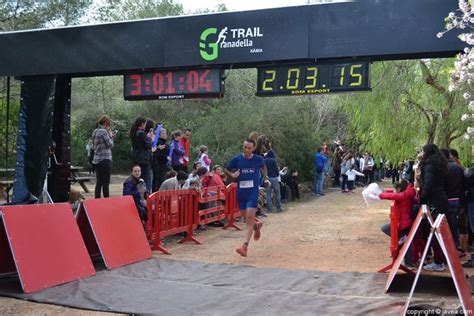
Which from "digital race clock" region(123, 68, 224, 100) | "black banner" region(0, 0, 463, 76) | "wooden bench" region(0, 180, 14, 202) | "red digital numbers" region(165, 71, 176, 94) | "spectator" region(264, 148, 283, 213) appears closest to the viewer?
"black banner" region(0, 0, 463, 76)

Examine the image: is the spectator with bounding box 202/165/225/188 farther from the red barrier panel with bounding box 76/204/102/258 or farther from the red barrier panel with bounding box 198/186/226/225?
the red barrier panel with bounding box 76/204/102/258

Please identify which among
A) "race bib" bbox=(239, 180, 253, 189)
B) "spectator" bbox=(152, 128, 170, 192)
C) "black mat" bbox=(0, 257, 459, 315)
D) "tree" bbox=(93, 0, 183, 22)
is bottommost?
"black mat" bbox=(0, 257, 459, 315)

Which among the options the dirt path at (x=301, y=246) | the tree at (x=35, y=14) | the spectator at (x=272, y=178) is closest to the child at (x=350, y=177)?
the dirt path at (x=301, y=246)

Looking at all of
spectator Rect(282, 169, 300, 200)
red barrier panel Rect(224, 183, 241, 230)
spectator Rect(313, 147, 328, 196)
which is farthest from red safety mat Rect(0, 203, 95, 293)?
spectator Rect(313, 147, 328, 196)

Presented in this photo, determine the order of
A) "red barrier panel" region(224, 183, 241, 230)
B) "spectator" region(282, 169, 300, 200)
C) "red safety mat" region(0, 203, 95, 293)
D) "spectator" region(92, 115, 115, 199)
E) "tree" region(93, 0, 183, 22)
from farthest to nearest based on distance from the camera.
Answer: "tree" region(93, 0, 183, 22), "spectator" region(282, 169, 300, 200), "red barrier panel" region(224, 183, 241, 230), "spectator" region(92, 115, 115, 199), "red safety mat" region(0, 203, 95, 293)

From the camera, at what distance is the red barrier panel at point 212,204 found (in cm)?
1193

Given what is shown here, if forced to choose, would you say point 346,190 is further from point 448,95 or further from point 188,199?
point 188,199

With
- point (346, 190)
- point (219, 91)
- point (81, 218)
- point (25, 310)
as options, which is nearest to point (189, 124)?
point (346, 190)

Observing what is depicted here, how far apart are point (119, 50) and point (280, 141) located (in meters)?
12.2

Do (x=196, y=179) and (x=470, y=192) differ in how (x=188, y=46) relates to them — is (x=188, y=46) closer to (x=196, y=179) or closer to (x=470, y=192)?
(x=196, y=179)

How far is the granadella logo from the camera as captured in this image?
387 inches

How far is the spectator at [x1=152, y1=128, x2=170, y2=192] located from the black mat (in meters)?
4.78

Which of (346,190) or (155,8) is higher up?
(155,8)

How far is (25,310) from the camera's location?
6059 millimetres
